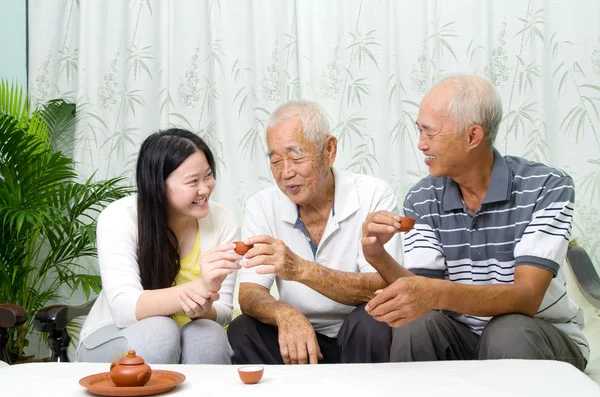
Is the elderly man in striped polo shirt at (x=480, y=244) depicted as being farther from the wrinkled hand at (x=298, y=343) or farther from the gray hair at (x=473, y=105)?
the wrinkled hand at (x=298, y=343)

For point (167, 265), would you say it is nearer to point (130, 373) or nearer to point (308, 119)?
point (308, 119)

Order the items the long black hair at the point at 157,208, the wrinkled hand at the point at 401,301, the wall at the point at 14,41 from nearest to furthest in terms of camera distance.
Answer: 1. the wrinkled hand at the point at 401,301
2. the long black hair at the point at 157,208
3. the wall at the point at 14,41

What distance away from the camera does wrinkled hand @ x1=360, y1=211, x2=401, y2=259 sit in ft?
6.47

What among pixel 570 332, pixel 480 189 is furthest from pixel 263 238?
pixel 570 332

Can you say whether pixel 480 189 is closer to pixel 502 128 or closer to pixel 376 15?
pixel 502 128

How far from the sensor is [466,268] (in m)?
2.21

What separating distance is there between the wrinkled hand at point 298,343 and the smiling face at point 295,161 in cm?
47

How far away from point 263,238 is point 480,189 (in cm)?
70

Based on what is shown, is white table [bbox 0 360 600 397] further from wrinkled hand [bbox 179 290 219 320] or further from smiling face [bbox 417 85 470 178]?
smiling face [bbox 417 85 470 178]

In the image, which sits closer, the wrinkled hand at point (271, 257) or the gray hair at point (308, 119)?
the wrinkled hand at point (271, 257)

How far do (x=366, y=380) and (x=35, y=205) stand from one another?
2140mm

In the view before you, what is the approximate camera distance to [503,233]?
2146mm

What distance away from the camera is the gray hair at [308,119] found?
7.89 feet

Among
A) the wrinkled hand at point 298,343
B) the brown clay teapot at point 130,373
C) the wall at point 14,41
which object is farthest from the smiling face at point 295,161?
the wall at point 14,41
